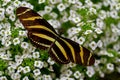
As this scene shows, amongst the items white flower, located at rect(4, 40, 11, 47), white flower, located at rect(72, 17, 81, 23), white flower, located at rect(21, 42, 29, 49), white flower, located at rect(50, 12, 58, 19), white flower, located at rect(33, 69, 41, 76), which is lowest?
white flower, located at rect(33, 69, 41, 76)

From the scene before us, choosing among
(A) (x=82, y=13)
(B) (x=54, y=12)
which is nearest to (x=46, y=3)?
(B) (x=54, y=12)

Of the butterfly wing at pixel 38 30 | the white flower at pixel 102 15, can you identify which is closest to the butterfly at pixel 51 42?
the butterfly wing at pixel 38 30

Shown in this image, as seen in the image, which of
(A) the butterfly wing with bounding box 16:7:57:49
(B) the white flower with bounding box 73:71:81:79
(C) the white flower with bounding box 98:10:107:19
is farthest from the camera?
(C) the white flower with bounding box 98:10:107:19

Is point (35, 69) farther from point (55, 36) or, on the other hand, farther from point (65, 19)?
point (65, 19)

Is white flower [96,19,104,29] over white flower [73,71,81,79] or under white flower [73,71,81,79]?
over

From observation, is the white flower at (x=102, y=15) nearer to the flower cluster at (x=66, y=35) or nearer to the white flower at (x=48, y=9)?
the flower cluster at (x=66, y=35)

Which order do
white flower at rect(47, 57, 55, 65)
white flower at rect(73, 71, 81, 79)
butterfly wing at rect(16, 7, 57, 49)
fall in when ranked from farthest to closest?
white flower at rect(73, 71, 81, 79) < white flower at rect(47, 57, 55, 65) < butterfly wing at rect(16, 7, 57, 49)

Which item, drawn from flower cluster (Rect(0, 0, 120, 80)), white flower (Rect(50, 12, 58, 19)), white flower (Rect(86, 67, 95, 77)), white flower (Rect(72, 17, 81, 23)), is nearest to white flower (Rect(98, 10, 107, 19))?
flower cluster (Rect(0, 0, 120, 80))

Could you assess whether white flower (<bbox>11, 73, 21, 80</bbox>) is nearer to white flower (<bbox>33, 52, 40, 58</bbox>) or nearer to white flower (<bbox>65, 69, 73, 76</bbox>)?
white flower (<bbox>33, 52, 40, 58</bbox>)
